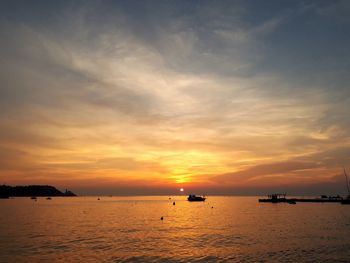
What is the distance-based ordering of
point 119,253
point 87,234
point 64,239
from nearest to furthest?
point 119,253, point 64,239, point 87,234

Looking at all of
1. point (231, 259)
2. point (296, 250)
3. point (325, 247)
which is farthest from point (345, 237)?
point (231, 259)

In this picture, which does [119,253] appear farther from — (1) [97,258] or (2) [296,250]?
(2) [296,250]

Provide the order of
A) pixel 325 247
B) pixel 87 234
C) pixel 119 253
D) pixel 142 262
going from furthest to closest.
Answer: pixel 87 234, pixel 325 247, pixel 119 253, pixel 142 262


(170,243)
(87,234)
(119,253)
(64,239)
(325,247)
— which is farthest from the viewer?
(87,234)

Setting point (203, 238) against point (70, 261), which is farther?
point (203, 238)

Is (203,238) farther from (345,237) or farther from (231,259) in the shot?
(345,237)

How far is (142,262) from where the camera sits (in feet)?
140

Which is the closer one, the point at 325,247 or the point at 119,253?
→ the point at 119,253

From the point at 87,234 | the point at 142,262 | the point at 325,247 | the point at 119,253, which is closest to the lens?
the point at 142,262

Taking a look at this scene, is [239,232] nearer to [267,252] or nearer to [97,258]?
[267,252]

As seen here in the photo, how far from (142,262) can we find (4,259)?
60.8 feet

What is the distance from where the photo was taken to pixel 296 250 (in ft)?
168

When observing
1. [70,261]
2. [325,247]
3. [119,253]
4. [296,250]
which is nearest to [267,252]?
[296,250]

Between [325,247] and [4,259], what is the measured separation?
48.3 metres
